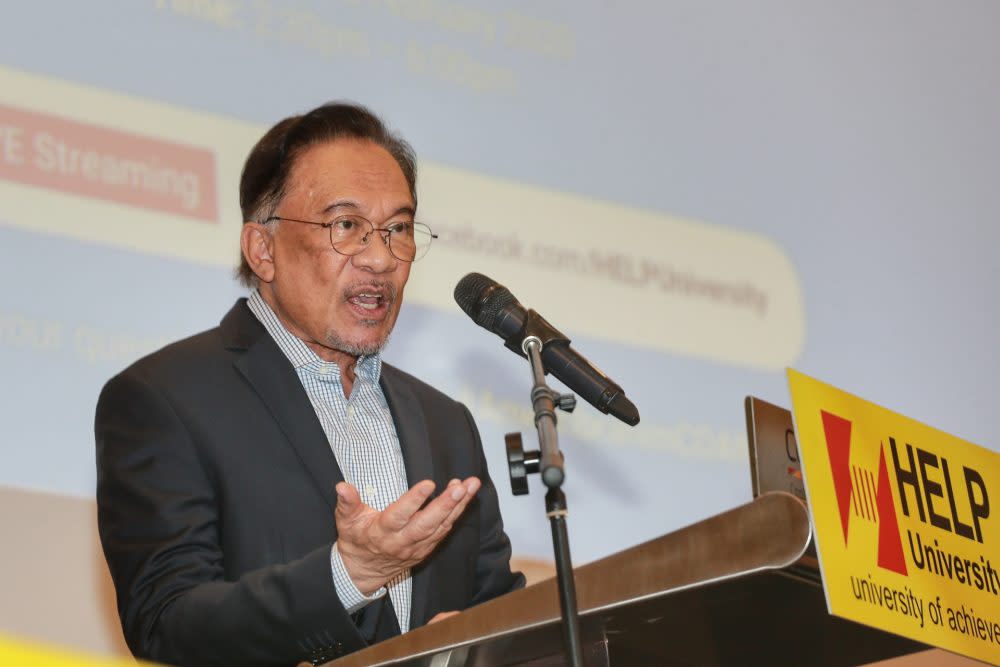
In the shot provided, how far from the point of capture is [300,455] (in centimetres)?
248

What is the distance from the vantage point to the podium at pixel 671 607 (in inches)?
62.9

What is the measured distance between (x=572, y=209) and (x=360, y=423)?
1554 mm

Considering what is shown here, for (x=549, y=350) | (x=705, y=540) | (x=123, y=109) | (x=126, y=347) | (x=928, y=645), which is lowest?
(x=928, y=645)

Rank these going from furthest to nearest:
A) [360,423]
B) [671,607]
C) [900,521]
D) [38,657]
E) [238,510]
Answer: [360,423], [238,510], [900,521], [671,607], [38,657]

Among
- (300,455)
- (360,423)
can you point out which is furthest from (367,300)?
(300,455)

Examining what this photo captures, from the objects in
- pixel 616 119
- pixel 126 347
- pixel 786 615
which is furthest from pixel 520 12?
pixel 786 615

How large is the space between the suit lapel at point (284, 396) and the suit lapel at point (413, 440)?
21 cm

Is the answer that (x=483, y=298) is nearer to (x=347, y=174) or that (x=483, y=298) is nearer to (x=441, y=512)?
(x=441, y=512)

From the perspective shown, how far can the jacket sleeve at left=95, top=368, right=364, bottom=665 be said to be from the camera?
74.7 inches

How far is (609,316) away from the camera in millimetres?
4043

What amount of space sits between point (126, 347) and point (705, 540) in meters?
2.02

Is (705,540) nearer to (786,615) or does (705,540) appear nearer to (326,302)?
(786,615)

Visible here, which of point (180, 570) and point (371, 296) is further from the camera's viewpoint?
point (371, 296)

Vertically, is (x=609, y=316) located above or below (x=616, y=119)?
below
